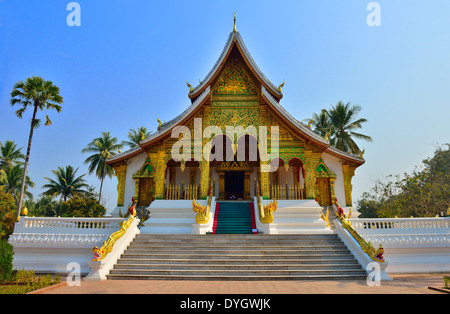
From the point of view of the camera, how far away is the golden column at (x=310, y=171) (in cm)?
1348

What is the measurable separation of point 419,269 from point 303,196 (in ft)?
18.8

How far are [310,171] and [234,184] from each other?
5591 mm

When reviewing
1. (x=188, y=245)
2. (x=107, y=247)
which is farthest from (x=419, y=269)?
(x=107, y=247)

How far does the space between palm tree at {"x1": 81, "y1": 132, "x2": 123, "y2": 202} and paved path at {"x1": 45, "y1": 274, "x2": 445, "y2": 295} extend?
28.5 metres

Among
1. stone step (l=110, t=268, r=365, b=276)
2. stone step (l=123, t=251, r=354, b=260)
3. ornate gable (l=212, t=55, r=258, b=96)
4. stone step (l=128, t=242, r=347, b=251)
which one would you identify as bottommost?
stone step (l=110, t=268, r=365, b=276)

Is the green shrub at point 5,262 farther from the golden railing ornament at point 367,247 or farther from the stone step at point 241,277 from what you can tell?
the golden railing ornament at point 367,247

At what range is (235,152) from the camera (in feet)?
46.4

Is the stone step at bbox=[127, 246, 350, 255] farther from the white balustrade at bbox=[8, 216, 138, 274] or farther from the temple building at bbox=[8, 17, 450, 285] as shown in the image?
the white balustrade at bbox=[8, 216, 138, 274]

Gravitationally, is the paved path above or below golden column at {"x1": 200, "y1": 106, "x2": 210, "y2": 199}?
below

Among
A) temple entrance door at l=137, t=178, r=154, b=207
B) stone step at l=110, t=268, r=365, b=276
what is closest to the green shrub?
stone step at l=110, t=268, r=365, b=276

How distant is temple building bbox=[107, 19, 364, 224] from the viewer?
45.4 feet

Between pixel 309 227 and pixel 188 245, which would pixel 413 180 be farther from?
pixel 188 245

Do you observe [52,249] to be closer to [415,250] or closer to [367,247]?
[367,247]
